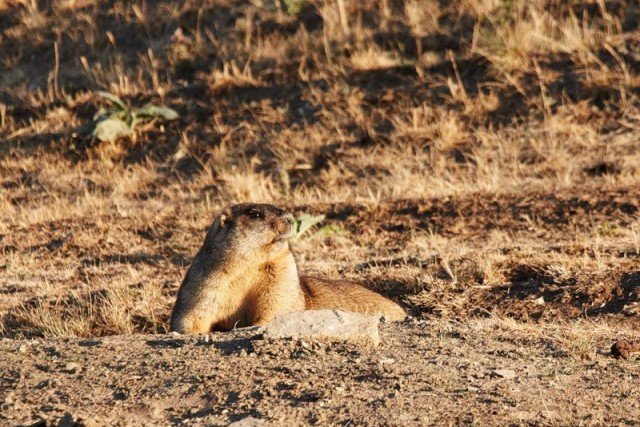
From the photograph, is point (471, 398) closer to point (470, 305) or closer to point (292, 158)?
point (470, 305)

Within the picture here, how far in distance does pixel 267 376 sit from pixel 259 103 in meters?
9.97

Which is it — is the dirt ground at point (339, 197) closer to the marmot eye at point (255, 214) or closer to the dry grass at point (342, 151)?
the dry grass at point (342, 151)

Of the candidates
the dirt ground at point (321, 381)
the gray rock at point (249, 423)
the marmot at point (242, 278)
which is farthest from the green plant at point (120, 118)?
the gray rock at point (249, 423)

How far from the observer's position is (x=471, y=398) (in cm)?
495

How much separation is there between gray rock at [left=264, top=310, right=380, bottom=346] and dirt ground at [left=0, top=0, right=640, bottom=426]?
0.10 metres

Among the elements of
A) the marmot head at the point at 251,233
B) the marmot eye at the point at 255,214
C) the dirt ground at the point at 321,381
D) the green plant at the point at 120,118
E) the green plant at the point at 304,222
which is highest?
the marmot eye at the point at 255,214

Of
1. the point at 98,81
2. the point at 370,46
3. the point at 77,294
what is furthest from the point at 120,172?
the point at 77,294

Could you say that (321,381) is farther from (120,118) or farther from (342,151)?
(120,118)

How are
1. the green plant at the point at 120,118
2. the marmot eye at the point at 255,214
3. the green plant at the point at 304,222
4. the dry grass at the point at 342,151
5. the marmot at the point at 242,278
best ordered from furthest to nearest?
1. the green plant at the point at 120,118
2. the green plant at the point at 304,222
3. the dry grass at the point at 342,151
4. the marmot eye at the point at 255,214
5. the marmot at the point at 242,278

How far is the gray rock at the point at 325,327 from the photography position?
580cm

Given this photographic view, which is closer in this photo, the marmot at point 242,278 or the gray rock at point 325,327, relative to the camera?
the gray rock at point 325,327

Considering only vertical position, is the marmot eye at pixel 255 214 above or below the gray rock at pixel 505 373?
above

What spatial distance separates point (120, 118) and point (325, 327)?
9.66 m

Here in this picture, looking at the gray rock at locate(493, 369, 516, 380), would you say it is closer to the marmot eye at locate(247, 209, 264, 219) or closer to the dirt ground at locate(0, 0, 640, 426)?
the dirt ground at locate(0, 0, 640, 426)
